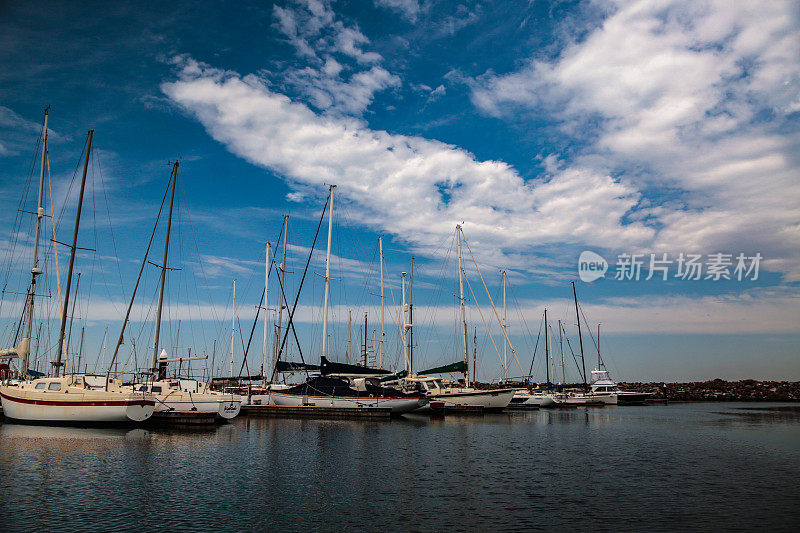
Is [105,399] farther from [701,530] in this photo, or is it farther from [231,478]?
[701,530]

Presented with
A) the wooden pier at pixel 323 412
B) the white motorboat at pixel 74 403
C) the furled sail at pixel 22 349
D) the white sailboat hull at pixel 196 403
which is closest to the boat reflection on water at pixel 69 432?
the white motorboat at pixel 74 403

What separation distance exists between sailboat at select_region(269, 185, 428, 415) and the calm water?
13.5 m

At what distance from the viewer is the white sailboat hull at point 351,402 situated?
52094 millimetres

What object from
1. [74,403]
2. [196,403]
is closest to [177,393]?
[196,403]

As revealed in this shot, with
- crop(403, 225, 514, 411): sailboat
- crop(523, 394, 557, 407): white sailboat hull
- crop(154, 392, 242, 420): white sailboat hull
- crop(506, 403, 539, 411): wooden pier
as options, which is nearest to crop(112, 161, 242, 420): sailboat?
crop(154, 392, 242, 420): white sailboat hull

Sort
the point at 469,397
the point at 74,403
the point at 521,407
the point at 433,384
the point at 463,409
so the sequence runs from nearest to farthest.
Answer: the point at 74,403 → the point at 463,409 → the point at 469,397 → the point at 433,384 → the point at 521,407

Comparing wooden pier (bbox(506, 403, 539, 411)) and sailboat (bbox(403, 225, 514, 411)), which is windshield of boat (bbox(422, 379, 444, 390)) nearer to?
sailboat (bbox(403, 225, 514, 411))

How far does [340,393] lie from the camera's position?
53156mm

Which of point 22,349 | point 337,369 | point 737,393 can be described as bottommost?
point 737,393

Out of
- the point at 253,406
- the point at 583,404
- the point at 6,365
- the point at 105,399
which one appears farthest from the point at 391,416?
the point at 583,404

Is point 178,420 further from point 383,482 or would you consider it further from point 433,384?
point 433,384

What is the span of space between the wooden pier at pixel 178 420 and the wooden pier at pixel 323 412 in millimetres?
12362

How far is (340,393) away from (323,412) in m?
2.66

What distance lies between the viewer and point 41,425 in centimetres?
3881
